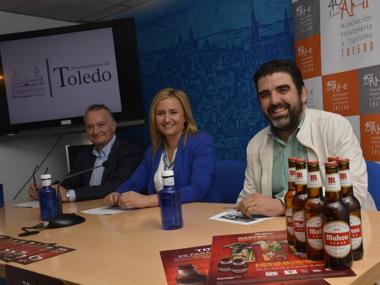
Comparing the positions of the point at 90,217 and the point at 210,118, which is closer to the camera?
the point at 90,217

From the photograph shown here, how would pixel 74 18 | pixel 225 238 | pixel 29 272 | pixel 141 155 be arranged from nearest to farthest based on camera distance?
pixel 29 272 → pixel 225 238 → pixel 141 155 → pixel 74 18

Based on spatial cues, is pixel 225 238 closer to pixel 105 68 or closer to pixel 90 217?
pixel 90 217

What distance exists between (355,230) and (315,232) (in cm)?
10

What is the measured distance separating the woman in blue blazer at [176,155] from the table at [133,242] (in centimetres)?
19

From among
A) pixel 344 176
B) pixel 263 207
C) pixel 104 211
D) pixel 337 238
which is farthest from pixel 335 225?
pixel 104 211

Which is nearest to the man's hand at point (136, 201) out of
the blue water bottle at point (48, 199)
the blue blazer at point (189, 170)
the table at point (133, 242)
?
the table at point (133, 242)

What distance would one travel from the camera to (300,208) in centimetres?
102

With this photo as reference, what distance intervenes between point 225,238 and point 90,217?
82cm

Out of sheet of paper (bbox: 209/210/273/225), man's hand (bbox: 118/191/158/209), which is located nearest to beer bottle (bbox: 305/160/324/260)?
sheet of paper (bbox: 209/210/273/225)

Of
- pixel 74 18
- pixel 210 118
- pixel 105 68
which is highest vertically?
pixel 74 18

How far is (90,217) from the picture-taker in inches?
71.3

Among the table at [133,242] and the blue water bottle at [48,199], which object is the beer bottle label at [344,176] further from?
the blue water bottle at [48,199]

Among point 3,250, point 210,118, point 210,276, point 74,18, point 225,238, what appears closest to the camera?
point 210,276

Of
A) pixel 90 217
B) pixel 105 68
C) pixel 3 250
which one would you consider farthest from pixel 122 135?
pixel 3 250
